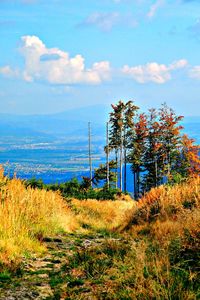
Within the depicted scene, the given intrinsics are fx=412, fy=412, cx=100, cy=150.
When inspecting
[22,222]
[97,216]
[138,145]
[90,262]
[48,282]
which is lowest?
[97,216]

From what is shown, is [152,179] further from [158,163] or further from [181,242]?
[181,242]

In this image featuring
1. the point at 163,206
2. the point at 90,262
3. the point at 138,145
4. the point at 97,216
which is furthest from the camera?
the point at 138,145

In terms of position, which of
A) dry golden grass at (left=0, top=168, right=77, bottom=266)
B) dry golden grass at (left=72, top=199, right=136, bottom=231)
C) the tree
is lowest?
dry golden grass at (left=72, top=199, right=136, bottom=231)

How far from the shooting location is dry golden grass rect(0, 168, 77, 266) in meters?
8.06

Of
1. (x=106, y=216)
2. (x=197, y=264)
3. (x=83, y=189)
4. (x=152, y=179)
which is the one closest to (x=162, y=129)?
(x=152, y=179)

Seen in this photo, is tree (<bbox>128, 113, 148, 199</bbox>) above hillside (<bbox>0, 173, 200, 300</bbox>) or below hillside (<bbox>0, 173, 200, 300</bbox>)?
above

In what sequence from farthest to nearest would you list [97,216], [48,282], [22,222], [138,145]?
[138,145] → [97,216] → [22,222] → [48,282]

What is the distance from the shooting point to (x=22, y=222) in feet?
31.9

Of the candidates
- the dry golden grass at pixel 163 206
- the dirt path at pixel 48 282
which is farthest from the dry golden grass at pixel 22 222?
the dry golden grass at pixel 163 206

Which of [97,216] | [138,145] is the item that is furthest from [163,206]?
[138,145]

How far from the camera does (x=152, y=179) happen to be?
6888cm

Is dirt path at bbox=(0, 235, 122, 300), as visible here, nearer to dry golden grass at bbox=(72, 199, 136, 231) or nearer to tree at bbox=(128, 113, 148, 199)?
dry golden grass at bbox=(72, 199, 136, 231)

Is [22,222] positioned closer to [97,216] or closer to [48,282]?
[48,282]

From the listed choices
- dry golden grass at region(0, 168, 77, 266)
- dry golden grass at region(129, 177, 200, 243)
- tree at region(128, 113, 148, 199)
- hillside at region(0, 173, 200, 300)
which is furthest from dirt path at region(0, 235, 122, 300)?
tree at region(128, 113, 148, 199)
